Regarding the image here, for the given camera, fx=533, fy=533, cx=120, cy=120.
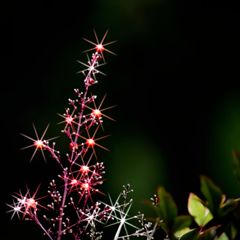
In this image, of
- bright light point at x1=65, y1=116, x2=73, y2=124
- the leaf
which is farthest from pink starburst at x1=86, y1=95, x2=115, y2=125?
the leaf

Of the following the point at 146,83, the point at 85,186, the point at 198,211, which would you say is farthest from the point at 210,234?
the point at 146,83

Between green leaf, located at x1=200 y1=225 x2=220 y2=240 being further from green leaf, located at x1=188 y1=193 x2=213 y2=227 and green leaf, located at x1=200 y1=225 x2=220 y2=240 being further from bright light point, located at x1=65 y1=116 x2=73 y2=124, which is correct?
bright light point, located at x1=65 y1=116 x2=73 y2=124

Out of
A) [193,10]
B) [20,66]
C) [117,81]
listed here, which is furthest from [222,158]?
[20,66]

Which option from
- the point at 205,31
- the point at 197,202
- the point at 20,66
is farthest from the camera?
the point at 205,31

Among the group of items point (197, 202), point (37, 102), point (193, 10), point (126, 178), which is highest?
point (193, 10)

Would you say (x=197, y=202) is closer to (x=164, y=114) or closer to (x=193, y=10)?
(x=164, y=114)

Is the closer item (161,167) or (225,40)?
(161,167)

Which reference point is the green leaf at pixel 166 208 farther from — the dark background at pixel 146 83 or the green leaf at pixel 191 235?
the dark background at pixel 146 83
